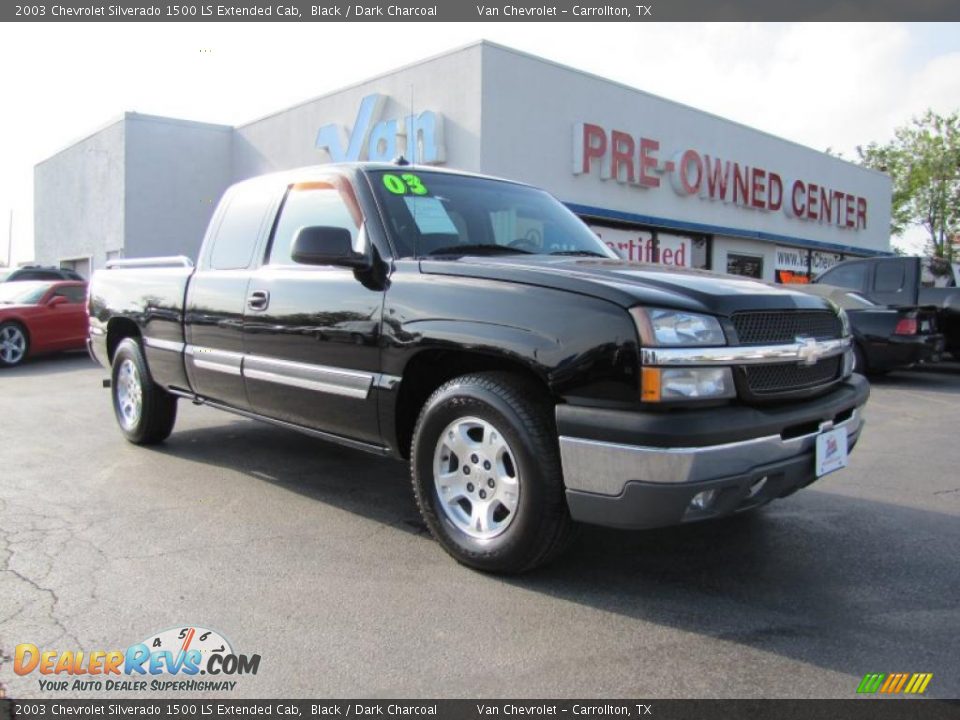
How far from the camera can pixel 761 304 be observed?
3.17 meters

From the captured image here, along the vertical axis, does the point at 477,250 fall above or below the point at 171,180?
below

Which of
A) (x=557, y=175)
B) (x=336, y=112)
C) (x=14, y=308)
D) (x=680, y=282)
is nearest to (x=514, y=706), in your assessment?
(x=680, y=282)

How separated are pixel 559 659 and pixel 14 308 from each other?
1261cm

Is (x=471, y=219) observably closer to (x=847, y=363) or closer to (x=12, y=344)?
(x=847, y=363)

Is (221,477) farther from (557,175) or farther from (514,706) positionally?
(557,175)

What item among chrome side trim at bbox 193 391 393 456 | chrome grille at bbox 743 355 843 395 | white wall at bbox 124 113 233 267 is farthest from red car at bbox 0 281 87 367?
chrome grille at bbox 743 355 843 395

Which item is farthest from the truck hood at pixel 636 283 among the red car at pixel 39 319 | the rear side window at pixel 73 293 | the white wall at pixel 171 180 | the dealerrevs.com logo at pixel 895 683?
the white wall at pixel 171 180

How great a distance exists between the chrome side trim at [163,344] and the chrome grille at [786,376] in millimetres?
3818

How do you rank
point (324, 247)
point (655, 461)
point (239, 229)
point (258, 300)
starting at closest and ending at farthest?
point (655, 461)
point (324, 247)
point (258, 300)
point (239, 229)

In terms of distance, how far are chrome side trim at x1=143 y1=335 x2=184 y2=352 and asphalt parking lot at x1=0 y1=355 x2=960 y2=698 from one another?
0.83 meters

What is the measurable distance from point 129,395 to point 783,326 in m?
4.96

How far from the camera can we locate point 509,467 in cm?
329

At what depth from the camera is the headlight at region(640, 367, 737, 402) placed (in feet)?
9.24

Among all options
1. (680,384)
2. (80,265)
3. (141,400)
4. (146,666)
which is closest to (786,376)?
(680,384)
